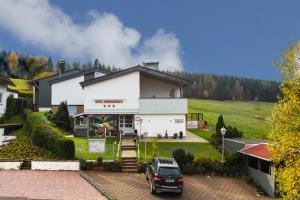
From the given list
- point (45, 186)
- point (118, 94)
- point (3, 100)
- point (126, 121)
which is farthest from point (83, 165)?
point (3, 100)

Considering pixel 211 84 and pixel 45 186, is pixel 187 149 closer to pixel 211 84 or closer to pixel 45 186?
pixel 45 186

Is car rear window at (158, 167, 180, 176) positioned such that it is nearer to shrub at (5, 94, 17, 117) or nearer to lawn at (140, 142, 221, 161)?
lawn at (140, 142, 221, 161)

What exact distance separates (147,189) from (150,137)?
16.9 metres

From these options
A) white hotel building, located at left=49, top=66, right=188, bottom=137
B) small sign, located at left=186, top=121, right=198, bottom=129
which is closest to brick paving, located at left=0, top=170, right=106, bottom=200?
white hotel building, located at left=49, top=66, right=188, bottom=137

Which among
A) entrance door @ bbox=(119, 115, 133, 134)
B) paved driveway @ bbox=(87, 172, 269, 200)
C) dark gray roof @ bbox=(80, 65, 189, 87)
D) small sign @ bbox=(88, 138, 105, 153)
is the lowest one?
paved driveway @ bbox=(87, 172, 269, 200)

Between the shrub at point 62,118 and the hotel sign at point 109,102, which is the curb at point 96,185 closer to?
the hotel sign at point 109,102

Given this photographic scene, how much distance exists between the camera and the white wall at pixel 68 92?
54312 millimetres

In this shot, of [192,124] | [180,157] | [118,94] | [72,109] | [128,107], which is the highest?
[118,94]

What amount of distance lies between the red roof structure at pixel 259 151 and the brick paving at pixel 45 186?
1236 cm

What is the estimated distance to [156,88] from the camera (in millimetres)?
45938

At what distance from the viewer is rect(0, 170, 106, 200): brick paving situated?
2095 cm

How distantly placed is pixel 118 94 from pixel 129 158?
1312 centimetres

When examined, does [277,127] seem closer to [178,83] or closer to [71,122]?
[178,83]

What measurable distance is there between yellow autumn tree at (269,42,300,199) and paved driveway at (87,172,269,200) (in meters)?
5.50
